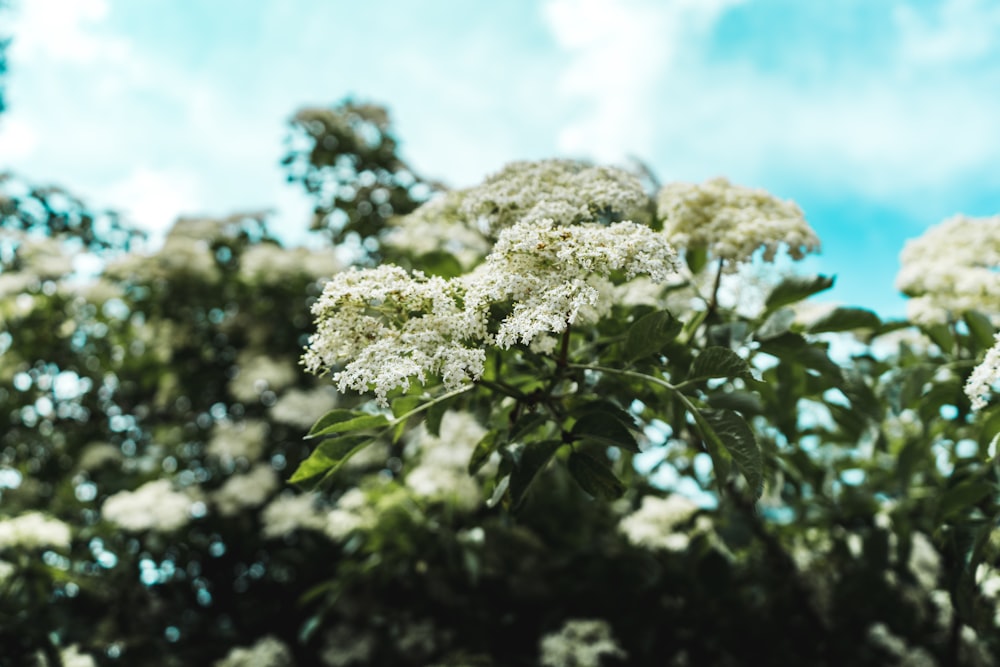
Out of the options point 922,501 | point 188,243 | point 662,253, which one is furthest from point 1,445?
point 922,501

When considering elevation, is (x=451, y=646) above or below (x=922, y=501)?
below

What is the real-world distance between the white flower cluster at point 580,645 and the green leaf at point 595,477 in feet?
6.58

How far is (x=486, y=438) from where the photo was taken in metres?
1.87

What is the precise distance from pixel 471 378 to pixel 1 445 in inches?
158

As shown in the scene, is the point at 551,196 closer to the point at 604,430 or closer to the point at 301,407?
the point at 604,430

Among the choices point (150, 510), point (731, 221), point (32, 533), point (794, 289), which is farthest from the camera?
point (150, 510)

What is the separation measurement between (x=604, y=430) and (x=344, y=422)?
55 cm

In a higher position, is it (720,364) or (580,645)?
(720,364)

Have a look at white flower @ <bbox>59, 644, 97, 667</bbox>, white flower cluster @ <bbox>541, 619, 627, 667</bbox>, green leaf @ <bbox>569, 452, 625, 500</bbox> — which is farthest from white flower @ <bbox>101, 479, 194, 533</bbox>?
green leaf @ <bbox>569, 452, 625, 500</bbox>

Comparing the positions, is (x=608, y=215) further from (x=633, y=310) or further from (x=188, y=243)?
(x=188, y=243)

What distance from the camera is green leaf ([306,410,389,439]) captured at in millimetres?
1674

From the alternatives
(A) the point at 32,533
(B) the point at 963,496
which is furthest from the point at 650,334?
(A) the point at 32,533

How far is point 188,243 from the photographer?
4.88 meters

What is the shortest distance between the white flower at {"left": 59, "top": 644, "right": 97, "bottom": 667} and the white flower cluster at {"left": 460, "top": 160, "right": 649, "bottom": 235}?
2753 mm
